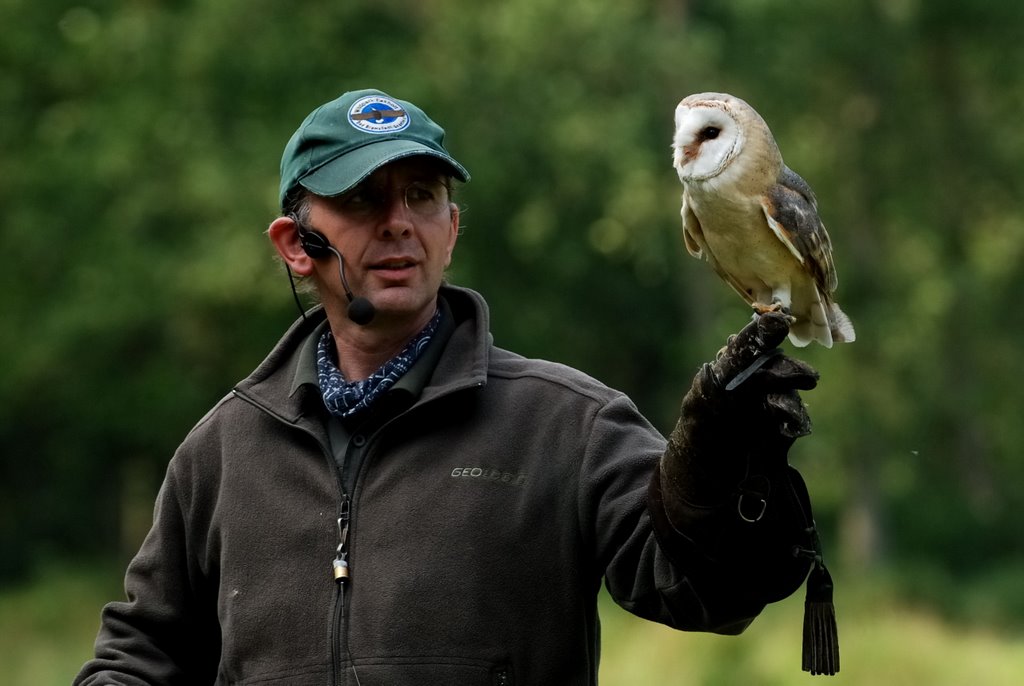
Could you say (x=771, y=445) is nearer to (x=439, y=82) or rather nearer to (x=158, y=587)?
(x=158, y=587)

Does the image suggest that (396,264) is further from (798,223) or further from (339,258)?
(798,223)

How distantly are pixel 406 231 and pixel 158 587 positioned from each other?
2.92 feet

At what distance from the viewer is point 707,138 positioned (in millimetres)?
2613

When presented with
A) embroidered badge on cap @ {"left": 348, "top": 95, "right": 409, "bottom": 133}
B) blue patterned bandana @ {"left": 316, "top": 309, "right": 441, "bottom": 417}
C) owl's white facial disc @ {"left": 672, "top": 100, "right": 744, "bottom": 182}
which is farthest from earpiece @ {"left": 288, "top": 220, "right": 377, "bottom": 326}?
owl's white facial disc @ {"left": 672, "top": 100, "right": 744, "bottom": 182}

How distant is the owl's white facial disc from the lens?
8.50ft

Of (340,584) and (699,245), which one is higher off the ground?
(699,245)

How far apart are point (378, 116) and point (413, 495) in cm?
74

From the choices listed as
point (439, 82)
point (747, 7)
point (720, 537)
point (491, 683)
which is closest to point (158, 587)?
point (491, 683)

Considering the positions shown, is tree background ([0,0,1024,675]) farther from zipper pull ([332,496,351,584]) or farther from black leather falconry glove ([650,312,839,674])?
black leather falconry glove ([650,312,839,674])

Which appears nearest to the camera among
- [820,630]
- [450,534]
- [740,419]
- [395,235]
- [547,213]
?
[740,419]

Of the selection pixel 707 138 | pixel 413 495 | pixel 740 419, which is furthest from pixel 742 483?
pixel 413 495

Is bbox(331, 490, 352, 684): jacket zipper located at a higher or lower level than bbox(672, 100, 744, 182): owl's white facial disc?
lower

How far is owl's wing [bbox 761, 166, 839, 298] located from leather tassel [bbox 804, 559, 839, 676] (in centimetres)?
52

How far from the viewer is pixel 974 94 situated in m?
23.6
